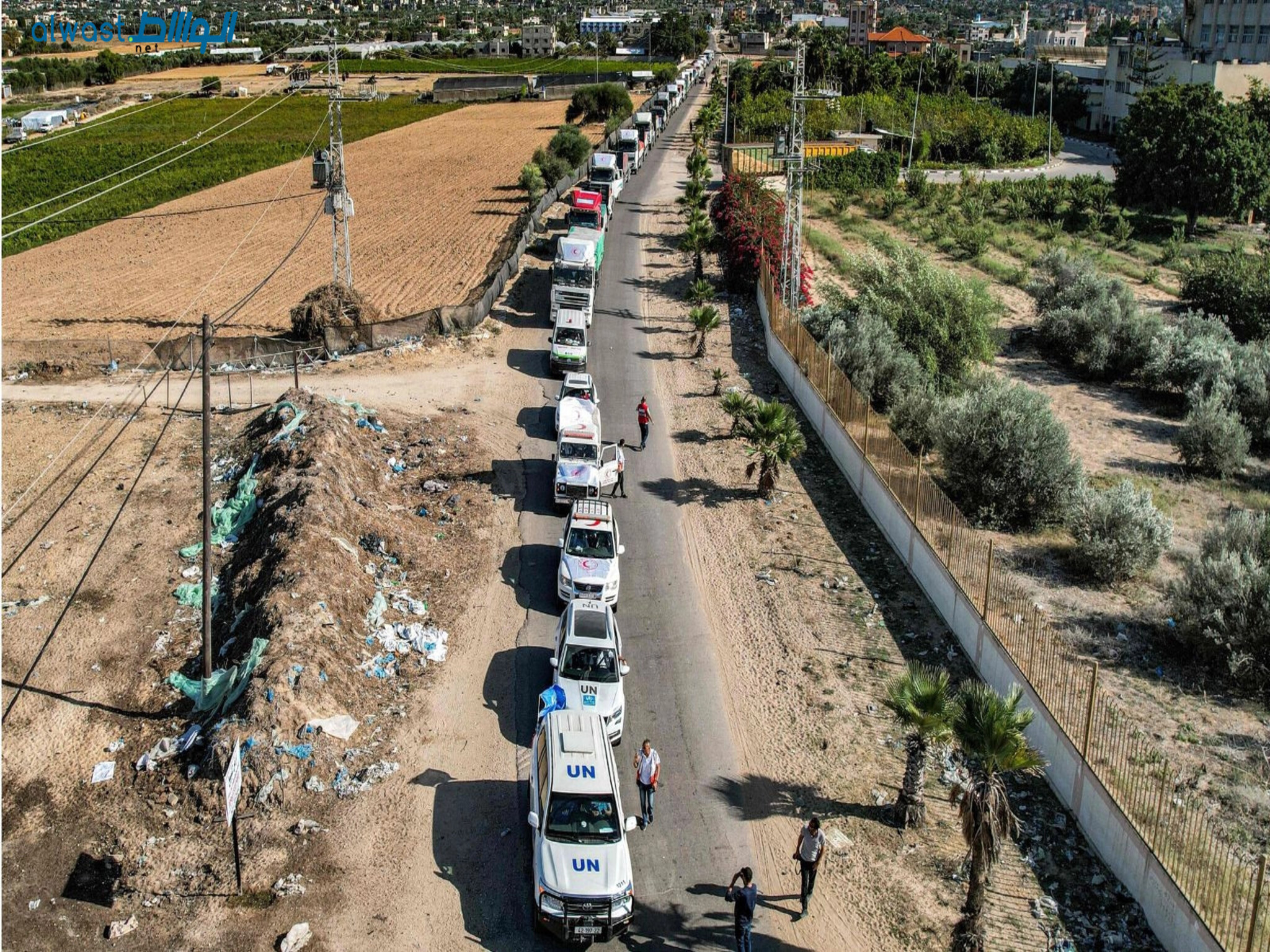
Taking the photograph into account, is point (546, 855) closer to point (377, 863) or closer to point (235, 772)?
point (377, 863)

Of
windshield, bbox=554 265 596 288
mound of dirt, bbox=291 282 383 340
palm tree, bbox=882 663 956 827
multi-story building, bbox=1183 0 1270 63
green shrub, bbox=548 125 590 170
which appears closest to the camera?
palm tree, bbox=882 663 956 827

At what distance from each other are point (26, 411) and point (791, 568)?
2173 centimetres

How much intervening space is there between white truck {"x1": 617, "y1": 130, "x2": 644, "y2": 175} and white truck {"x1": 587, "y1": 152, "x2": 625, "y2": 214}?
8.94 meters

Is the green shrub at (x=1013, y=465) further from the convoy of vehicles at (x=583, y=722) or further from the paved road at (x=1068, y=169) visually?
the paved road at (x=1068, y=169)

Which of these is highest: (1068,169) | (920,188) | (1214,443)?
(1068,169)

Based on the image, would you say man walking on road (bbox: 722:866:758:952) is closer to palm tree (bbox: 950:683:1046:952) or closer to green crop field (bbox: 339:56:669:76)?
palm tree (bbox: 950:683:1046:952)

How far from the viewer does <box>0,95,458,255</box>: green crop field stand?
63.1m

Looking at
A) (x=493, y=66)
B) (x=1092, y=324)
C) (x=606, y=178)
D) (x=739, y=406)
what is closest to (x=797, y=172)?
(x=1092, y=324)

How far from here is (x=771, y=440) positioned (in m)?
25.7

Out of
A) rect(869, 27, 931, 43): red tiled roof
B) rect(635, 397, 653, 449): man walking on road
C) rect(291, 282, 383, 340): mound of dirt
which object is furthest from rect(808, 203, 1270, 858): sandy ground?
rect(869, 27, 931, 43): red tiled roof

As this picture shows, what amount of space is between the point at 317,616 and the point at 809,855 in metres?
9.58

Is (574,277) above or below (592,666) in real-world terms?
above

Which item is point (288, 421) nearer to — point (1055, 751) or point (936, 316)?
point (1055, 751)

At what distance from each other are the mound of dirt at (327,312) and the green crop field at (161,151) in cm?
1732
